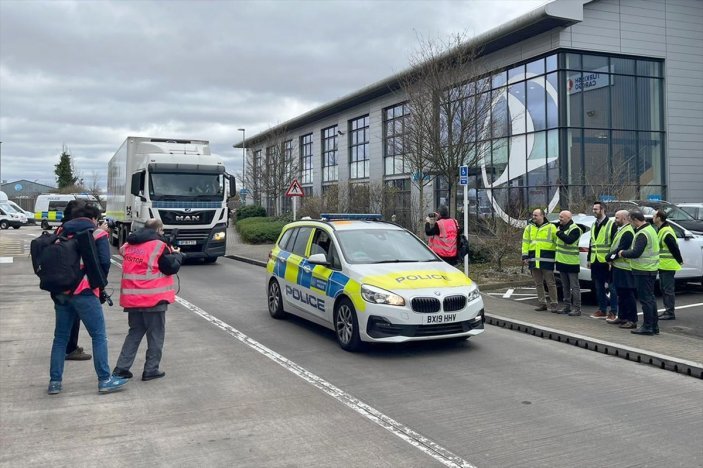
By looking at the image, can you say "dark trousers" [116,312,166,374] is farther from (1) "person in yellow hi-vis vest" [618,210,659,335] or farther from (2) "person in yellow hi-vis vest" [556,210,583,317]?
(2) "person in yellow hi-vis vest" [556,210,583,317]

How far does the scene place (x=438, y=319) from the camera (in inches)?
304

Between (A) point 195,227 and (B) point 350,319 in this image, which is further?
(A) point 195,227

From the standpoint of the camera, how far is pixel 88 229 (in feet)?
20.3

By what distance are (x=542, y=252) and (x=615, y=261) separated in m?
1.52

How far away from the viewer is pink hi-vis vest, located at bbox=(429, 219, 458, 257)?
11945 mm

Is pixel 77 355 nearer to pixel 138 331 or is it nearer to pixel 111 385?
pixel 138 331

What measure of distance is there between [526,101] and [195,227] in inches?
592

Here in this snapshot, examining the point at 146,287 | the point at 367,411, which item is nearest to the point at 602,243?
the point at 367,411

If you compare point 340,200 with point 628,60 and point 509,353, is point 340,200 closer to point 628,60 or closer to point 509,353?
point 628,60

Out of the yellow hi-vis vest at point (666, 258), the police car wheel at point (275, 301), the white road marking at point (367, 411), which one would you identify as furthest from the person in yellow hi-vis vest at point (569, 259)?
the white road marking at point (367, 411)

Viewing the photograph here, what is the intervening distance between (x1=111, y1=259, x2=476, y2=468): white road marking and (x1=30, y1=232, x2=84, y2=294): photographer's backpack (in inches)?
97.7

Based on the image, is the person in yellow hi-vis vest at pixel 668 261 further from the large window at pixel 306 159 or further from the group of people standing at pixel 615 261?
the large window at pixel 306 159

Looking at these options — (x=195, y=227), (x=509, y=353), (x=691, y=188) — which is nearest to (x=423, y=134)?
(x=195, y=227)

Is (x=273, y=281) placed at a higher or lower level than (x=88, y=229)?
lower
